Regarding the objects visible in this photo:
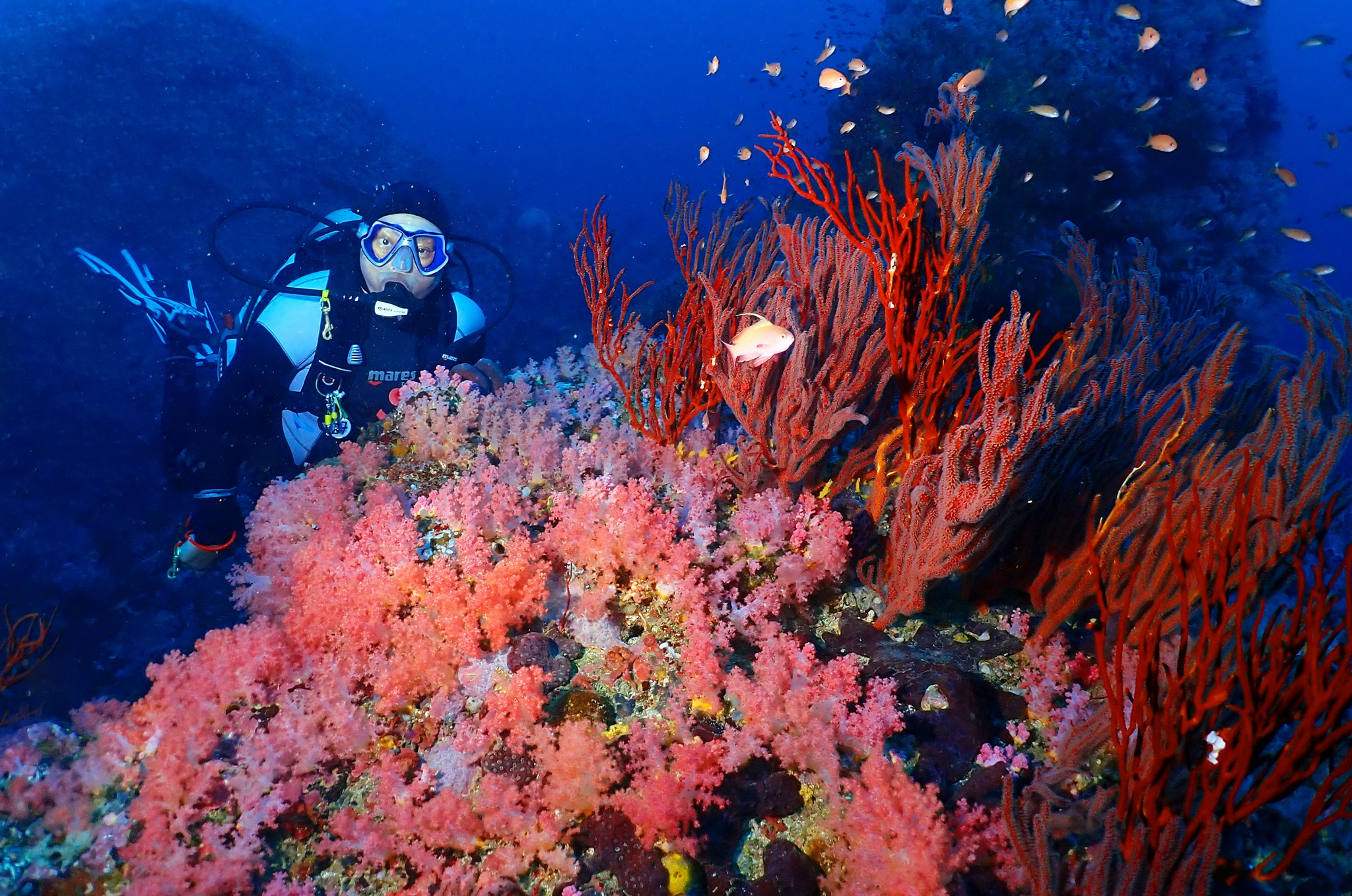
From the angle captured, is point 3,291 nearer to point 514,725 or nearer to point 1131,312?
point 514,725

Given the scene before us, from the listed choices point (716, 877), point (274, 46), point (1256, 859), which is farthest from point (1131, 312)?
point (274, 46)

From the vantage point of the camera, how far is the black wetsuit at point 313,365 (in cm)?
602

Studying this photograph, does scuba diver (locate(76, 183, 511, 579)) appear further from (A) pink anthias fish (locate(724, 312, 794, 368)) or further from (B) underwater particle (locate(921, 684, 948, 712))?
(B) underwater particle (locate(921, 684, 948, 712))

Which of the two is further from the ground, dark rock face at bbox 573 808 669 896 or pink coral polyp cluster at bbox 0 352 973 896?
pink coral polyp cluster at bbox 0 352 973 896

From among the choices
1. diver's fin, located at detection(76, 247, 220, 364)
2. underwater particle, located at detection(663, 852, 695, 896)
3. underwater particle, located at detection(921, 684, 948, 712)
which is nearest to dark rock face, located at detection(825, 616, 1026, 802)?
underwater particle, located at detection(921, 684, 948, 712)

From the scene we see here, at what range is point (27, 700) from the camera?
8.27m

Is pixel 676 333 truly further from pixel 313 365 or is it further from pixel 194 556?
pixel 194 556

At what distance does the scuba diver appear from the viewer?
6.00 metres

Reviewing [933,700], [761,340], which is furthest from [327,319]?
[933,700]

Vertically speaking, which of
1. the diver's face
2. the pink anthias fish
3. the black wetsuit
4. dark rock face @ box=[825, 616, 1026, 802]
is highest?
the diver's face

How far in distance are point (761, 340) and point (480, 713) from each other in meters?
2.15

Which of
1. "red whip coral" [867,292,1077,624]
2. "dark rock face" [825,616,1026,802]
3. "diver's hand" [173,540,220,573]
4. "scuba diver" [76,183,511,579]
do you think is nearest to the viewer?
"red whip coral" [867,292,1077,624]

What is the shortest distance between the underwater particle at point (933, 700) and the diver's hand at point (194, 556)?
6.05 meters

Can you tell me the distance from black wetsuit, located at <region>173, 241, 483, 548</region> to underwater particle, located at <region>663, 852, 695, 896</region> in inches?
200
